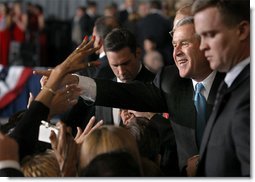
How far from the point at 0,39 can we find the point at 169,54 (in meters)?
3.36

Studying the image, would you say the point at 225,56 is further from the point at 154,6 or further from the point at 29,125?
the point at 154,6

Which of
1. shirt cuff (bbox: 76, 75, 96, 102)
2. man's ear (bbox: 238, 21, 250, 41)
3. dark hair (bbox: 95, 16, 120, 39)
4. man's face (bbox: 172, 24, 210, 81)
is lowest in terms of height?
shirt cuff (bbox: 76, 75, 96, 102)

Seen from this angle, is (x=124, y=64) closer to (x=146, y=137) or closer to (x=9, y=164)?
(x=146, y=137)

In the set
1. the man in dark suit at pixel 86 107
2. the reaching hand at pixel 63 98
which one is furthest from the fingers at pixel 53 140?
the man in dark suit at pixel 86 107

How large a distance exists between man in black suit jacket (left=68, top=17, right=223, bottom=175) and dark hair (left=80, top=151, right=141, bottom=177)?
0.38 meters

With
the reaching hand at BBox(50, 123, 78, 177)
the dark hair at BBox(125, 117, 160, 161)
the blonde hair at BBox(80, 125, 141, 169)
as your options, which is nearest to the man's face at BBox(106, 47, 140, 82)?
the dark hair at BBox(125, 117, 160, 161)

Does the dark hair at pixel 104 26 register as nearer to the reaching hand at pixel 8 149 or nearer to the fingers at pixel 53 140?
the fingers at pixel 53 140

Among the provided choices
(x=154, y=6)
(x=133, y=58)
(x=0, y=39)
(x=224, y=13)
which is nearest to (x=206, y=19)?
(x=224, y=13)

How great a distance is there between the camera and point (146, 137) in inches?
67.9

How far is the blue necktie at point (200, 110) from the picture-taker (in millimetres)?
1956

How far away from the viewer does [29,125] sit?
1606mm

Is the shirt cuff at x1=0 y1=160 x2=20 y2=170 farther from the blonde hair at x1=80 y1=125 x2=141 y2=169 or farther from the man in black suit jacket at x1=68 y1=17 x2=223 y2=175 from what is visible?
the man in black suit jacket at x1=68 y1=17 x2=223 y2=175

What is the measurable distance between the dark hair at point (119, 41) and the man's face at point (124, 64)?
0.02m

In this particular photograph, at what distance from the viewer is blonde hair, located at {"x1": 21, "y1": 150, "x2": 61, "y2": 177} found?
4.90 ft
